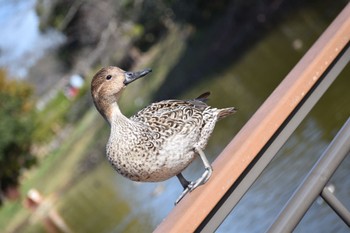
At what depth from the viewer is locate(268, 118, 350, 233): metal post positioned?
1.61m

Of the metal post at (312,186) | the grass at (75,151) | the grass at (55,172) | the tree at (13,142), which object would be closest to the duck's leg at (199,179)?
the metal post at (312,186)

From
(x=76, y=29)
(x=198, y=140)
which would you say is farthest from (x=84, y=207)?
(x=76, y=29)

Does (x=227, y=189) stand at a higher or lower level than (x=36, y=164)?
higher

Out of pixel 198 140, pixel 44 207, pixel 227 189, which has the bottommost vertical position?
pixel 44 207

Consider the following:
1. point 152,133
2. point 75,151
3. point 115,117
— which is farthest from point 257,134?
point 75,151

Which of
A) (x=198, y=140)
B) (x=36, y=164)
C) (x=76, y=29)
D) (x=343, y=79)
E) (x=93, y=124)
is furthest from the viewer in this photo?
(x=76, y=29)

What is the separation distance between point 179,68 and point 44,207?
15.9ft

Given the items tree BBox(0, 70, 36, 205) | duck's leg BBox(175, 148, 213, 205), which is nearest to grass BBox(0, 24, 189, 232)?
tree BBox(0, 70, 36, 205)

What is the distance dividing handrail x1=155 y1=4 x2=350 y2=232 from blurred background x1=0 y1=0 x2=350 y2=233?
250 centimetres

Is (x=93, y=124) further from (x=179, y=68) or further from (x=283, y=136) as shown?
(x=283, y=136)

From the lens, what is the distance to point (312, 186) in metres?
1.67

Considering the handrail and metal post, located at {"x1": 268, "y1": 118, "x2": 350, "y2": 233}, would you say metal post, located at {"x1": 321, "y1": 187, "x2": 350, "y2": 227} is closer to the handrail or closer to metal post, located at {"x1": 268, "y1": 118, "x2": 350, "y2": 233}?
metal post, located at {"x1": 268, "y1": 118, "x2": 350, "y2": 233}

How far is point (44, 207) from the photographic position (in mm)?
20625

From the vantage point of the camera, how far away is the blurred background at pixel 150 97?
718 centimetres
